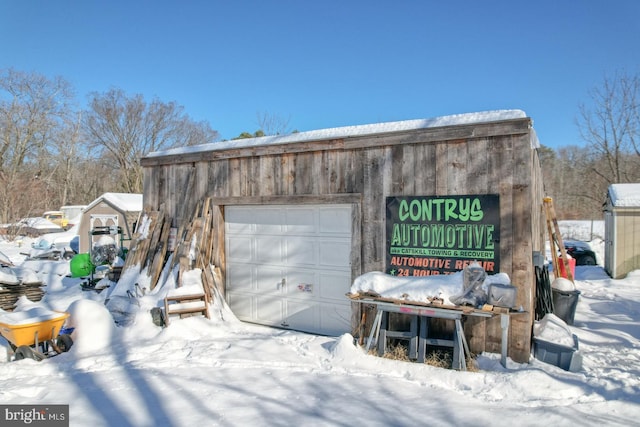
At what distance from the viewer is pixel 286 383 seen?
15.8ft

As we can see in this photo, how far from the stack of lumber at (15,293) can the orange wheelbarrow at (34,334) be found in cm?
393

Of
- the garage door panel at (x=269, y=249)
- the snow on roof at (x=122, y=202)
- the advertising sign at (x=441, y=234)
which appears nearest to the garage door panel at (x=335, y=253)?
the advertising sign at (x=441, y=234)

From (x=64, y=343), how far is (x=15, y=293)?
432 centimetres

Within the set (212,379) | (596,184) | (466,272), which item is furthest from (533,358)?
(596,184)

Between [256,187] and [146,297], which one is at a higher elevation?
[256,187]

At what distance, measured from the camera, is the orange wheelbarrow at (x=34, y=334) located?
5566 millimetres

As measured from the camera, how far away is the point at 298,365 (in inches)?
214

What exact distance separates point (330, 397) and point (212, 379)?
1.43 meters

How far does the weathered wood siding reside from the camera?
17.8 feet

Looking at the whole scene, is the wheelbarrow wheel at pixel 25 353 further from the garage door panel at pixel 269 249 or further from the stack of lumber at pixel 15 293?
the stack of lumber at pixel 15 293

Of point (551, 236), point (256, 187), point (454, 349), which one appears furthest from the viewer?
point (551, 236)

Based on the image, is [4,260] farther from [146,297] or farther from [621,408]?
[621,408]

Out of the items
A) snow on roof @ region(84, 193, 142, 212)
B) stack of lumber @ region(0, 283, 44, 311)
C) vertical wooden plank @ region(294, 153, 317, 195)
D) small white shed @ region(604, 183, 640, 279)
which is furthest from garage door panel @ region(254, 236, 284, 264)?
snow on roof @ region(84, 193, 142, 212)

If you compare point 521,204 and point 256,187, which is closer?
point 521,204
